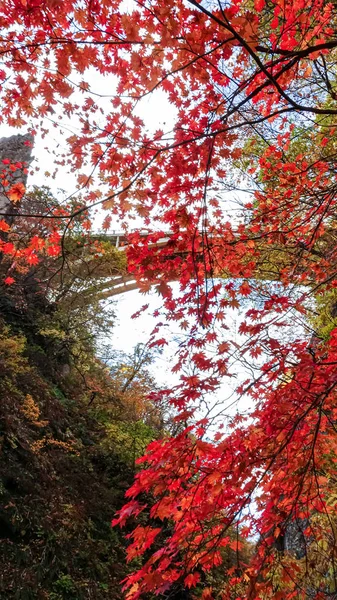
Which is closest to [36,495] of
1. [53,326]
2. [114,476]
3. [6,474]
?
[6,474]

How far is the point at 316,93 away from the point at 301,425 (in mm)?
4366

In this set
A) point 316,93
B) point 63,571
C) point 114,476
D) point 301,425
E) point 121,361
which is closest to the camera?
point 301,425

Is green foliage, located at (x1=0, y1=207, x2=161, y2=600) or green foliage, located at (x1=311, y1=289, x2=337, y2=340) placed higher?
→ green foliage, located at (x1=311, y1=289, x2=337, y2=340)

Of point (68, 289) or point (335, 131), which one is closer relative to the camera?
point (335, 131)

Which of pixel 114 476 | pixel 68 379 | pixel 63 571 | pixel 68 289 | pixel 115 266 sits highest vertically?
pixel 115 266

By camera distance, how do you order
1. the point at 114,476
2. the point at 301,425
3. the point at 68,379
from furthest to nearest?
the point at 68,379
the point at 114,476
the point at 301,425

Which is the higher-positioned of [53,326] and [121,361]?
[121,361]

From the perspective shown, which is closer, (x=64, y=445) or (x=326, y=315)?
(x=64, y=445)

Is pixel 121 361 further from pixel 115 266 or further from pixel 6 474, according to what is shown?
pixel 6 474

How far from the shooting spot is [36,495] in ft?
17.4

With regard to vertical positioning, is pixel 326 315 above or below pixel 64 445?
above

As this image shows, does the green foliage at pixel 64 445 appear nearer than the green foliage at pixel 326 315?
Yes

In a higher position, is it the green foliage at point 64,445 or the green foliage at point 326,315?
the green foliage at point 326,315

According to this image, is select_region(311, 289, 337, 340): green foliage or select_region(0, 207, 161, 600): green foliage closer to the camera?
select_region(0, 207, 161, 600): green foliage
